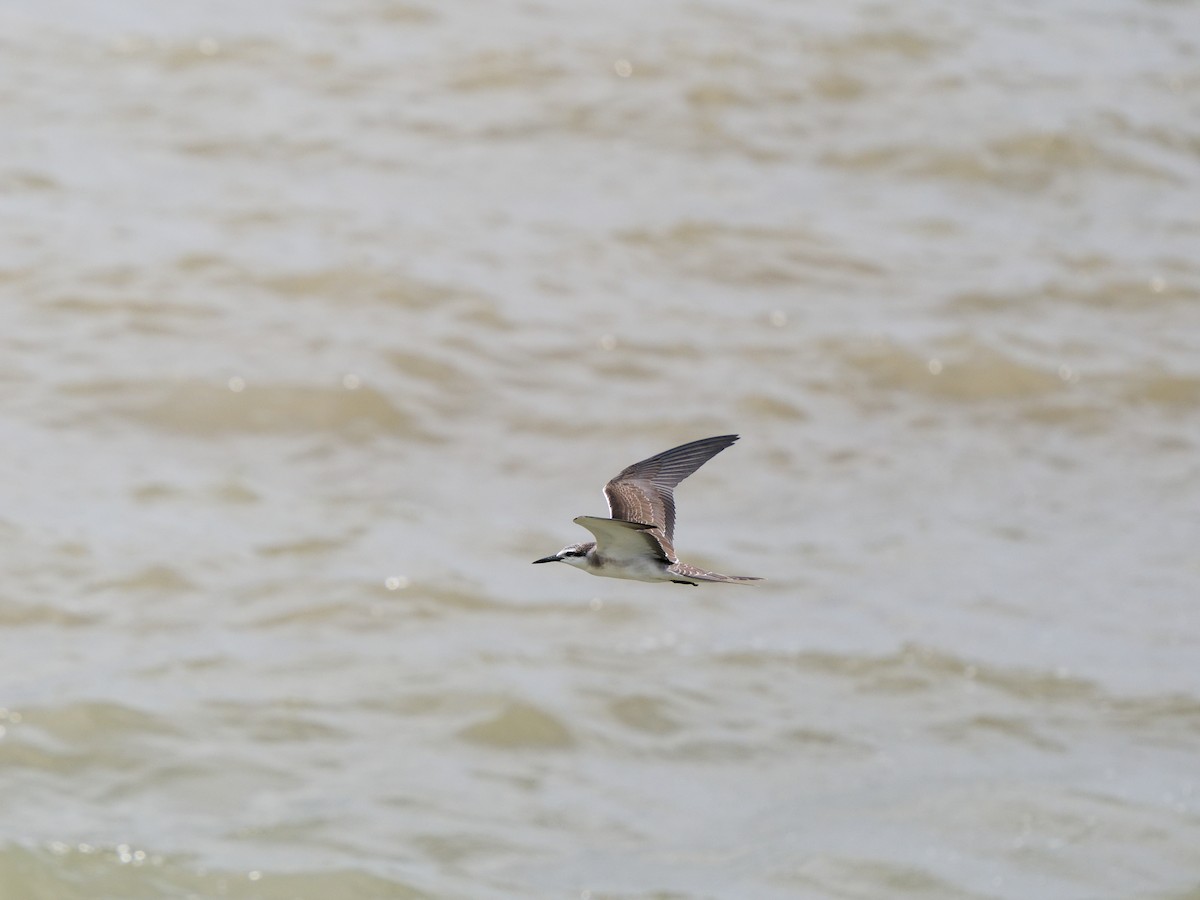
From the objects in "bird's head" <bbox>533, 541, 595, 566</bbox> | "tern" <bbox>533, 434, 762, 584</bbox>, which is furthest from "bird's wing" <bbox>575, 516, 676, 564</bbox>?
"bird's head" <bbox>533, 541, 595, 566</bbox>

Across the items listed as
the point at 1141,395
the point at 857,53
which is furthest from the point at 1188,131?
the point at 1141,395

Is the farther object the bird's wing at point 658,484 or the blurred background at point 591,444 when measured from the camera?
the blurred background at point 591,444

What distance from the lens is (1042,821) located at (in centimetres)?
1060

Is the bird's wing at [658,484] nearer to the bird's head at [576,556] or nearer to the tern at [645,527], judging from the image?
the tern at [645,527]

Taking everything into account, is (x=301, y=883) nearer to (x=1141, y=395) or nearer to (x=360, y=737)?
(x=360, y=737)

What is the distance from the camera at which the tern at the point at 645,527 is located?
6125 millimetres

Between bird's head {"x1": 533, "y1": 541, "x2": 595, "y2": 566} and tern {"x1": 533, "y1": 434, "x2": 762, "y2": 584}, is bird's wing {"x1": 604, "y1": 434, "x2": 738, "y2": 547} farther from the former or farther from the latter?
bird's head {"x1": 533, "y1": 541, "x2": 595, "y2": 566}

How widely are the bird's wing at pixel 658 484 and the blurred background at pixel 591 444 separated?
12.2 ft

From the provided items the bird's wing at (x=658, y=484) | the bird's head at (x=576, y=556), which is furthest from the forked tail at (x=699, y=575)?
the bird's head at (x=576, y=556)

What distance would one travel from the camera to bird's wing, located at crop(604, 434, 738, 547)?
654 centimetres

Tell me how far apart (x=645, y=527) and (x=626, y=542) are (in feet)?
1.29

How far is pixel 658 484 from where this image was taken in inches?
267

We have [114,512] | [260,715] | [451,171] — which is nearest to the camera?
[260,715]

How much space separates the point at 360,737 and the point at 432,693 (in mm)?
686
